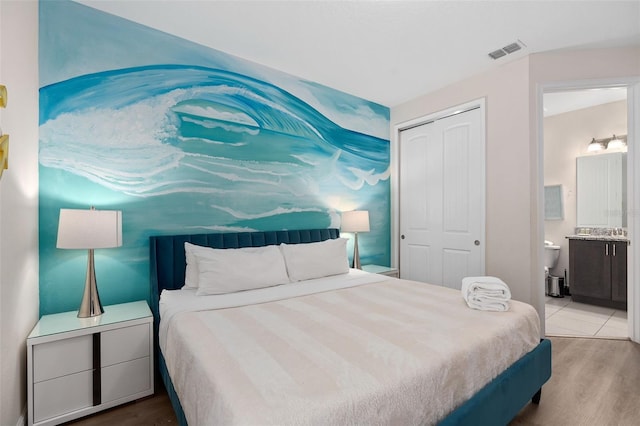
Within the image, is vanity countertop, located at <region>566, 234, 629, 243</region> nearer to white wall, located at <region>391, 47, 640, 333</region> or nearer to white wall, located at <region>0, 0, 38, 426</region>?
white wall, located at <region>391, 47, 640, 333</region>

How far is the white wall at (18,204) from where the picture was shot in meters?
1.49

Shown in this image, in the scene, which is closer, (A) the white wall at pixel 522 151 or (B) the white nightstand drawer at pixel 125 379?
(B) the white nightstand drawer at pixel 125 379

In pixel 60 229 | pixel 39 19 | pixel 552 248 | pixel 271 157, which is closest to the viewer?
pixel 60 229

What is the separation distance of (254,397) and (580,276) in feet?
16.1

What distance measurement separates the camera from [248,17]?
2344mm

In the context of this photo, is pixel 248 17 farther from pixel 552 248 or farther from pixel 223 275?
pixel 552 248

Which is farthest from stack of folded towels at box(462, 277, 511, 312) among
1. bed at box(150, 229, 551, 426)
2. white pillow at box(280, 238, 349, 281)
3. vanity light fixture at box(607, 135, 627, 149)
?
vanity light fixture at box(607, 135, 627, 149)

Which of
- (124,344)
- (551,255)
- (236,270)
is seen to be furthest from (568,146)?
(124,344)

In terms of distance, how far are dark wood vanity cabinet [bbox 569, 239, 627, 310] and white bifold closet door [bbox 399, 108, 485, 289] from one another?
6.59 ft

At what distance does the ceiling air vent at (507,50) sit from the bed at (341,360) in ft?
7.39

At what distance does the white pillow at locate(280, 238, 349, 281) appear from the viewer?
2.68 m

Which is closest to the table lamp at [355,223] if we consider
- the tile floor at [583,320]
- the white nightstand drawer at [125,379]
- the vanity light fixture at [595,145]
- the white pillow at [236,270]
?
the white pillow at [236,270]

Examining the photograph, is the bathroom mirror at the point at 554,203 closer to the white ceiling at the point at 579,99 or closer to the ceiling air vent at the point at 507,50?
the white ceiling at the point at 579,99

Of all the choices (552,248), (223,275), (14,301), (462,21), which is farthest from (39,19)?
(552,248)
